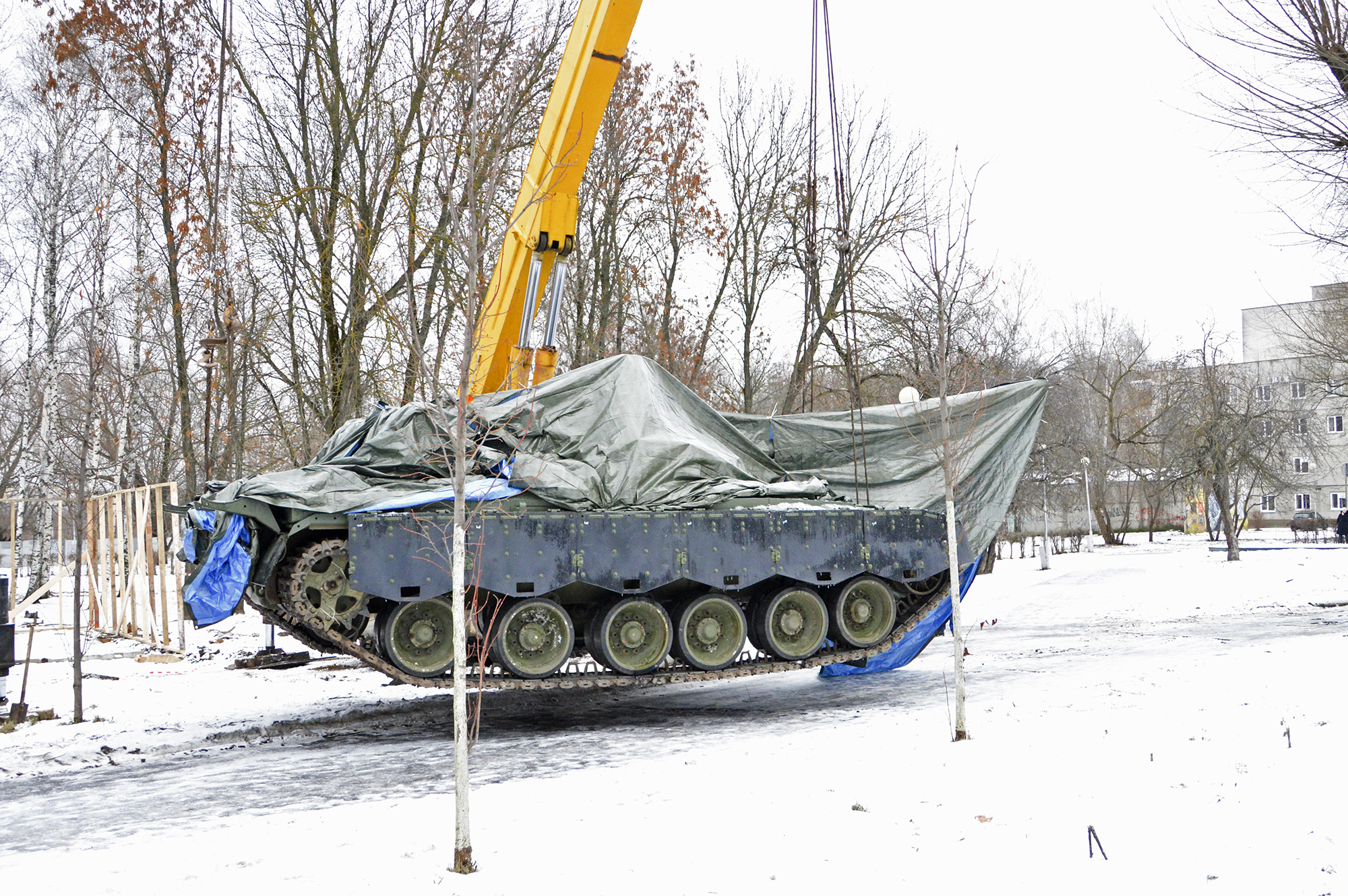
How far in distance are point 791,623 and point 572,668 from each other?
7.09 feet

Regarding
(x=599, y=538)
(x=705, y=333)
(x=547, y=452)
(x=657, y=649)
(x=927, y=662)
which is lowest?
(x=927, y=662)

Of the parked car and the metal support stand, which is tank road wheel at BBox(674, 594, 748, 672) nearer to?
the metal support stand

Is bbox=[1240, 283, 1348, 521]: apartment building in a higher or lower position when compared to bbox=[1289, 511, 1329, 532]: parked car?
higher

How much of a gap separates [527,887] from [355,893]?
76cm

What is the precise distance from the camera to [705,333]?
25562mm

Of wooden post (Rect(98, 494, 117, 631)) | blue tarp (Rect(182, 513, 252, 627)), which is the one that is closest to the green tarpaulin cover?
blue tarp (Rect(182, 513, 252, 627))

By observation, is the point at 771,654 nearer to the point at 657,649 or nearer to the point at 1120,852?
the point at 657,649

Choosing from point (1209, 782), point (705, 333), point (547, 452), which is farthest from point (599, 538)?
point (705, 333)

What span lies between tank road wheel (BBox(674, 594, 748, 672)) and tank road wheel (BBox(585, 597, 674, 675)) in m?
0.16

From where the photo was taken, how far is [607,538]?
8.69 m

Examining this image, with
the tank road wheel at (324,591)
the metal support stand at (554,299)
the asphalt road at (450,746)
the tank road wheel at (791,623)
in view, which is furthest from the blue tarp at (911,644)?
the tank road wheel at (324,591)

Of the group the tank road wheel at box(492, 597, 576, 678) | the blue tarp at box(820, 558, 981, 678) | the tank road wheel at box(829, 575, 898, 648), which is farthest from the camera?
the blue tarp at box(820, 558, 981, 678)

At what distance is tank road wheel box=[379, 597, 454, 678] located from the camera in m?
8.45

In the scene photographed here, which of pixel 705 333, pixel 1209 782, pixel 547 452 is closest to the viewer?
pixel 1209 782
